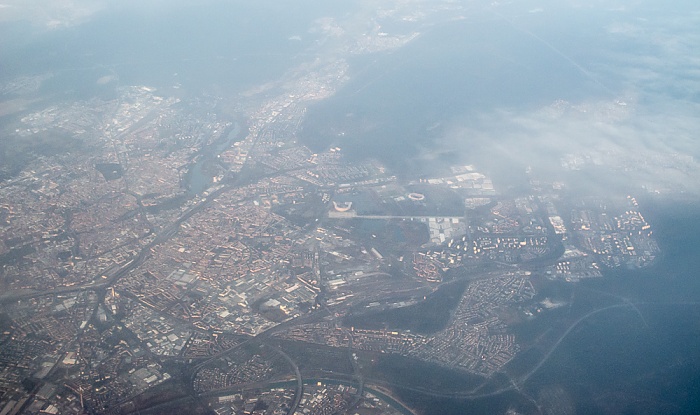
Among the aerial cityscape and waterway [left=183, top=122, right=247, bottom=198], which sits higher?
waterway [left=183, top=122, right=247, bottom=198]

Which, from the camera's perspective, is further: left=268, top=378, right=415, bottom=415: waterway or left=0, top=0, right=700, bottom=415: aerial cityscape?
left=0, top=0, right=700, bottom=415: aerial cityscape

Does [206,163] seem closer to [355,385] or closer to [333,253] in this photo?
[333,253]

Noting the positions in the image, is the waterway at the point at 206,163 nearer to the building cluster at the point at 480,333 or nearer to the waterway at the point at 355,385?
the waterway at the point at 355,385

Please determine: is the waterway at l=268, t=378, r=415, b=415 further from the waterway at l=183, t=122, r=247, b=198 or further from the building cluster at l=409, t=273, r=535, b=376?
the waterway at l=183, t=122, r=247, b=198

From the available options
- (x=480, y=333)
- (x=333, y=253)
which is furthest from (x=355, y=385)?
(x=333, y=253)

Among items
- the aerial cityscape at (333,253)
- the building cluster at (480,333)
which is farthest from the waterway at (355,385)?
the building cluster at (480,333)

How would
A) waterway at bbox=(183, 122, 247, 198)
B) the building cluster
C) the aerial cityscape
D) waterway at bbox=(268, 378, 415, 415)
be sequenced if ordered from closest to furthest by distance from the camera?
waterway at bbox=(268, 378, 415, 415) → the aerial cityscape → the building cluster → waterway at bbox=(183, 122, 247, 198)

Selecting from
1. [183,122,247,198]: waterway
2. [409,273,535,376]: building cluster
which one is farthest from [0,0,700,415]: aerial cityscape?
[183,122,247,198]: waterway

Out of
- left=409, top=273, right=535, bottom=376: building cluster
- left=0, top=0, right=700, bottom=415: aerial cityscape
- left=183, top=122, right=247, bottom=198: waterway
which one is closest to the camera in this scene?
left=0, top=0, right=700, bottom=415: aerial cityscape

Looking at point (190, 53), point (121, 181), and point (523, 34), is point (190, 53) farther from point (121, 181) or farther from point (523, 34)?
point (523, 34)
